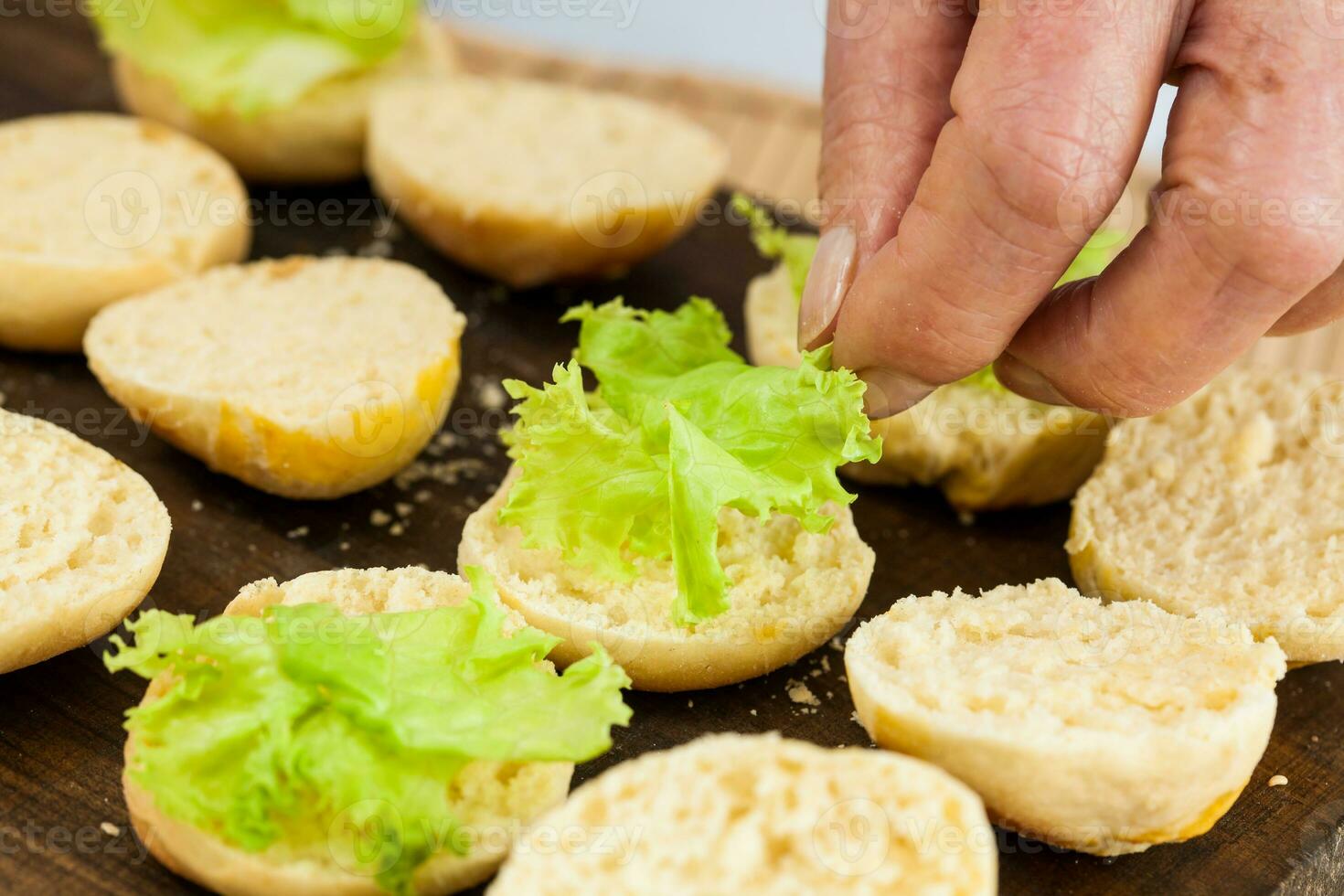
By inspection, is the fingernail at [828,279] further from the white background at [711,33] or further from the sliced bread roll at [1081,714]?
the white background at [711,33]

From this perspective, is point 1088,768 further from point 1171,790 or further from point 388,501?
point 388,501

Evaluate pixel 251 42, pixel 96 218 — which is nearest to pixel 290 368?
pixel 96 218

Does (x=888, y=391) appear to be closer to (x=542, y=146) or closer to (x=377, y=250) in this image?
(x=542, y=146)

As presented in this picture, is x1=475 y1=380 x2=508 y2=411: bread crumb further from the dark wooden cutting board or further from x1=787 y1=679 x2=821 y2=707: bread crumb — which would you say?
x1=787 y1=679 x2=821 y2=707: bread crumb

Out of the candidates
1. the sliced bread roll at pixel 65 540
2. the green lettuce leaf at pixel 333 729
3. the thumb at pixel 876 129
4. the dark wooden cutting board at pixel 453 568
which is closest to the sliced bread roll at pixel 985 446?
the dark wooden cutting board at pixel 453 568

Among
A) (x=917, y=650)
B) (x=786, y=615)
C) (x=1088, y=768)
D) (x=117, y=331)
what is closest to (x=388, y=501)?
(x=117, y=331)

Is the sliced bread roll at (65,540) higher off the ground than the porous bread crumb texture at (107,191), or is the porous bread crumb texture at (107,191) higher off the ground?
the porous bread crumb texture at (107,191)

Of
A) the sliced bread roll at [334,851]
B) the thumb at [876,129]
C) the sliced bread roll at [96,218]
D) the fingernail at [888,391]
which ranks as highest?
the thumb at [876,129]
